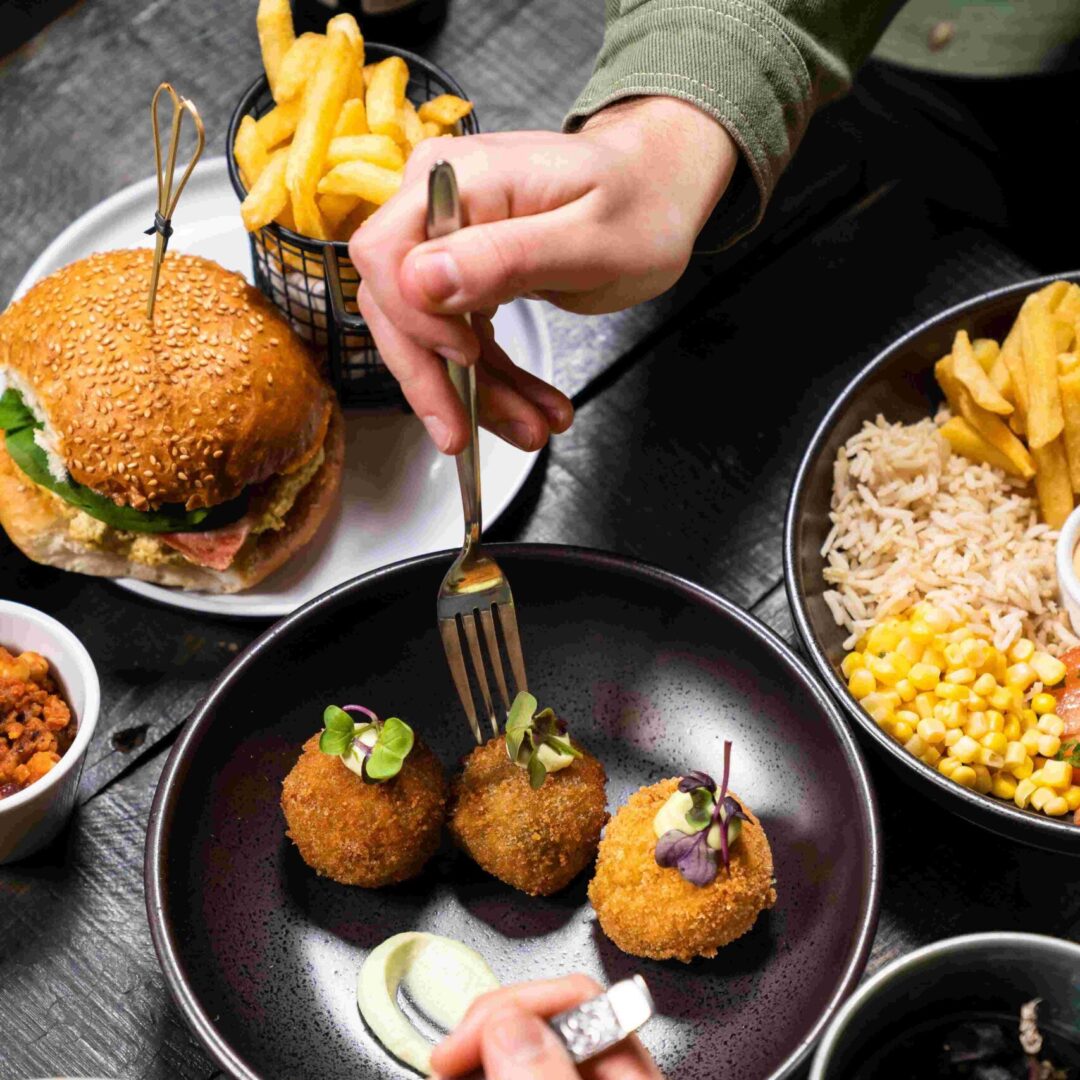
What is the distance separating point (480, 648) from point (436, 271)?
1.96ft

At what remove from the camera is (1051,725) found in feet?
6.20

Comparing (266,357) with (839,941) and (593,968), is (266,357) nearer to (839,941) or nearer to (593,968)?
(593,968)

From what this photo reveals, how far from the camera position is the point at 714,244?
81.4 inches

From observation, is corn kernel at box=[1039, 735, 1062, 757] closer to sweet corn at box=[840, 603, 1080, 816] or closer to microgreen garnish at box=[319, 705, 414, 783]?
sweet corn at box=[840, 603, 1080, 816]

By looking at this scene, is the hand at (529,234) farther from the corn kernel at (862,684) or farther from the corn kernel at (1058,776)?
the corn kernel at (1058,776)

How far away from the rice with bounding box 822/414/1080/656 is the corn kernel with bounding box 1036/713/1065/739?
122 mm

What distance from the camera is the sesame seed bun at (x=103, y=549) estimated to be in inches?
80.9

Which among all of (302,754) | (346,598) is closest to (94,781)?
(302,754)

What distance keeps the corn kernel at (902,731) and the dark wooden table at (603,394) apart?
0.51 feet

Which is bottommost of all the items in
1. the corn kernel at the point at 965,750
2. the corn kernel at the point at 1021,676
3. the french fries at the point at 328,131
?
the corn kernel at the point at 1021,676

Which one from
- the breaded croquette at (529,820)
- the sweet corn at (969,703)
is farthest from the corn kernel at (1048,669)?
the breaded croquette at (529,820)

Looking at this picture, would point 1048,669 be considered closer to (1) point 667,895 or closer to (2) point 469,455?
(1) point 667,895

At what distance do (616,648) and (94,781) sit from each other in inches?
30.9

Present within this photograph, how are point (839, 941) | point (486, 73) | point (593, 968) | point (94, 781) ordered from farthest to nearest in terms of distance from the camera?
1. point (486, 73)
2. point (94, 781)
3. point (593, 968)
4. point (839, 941)
